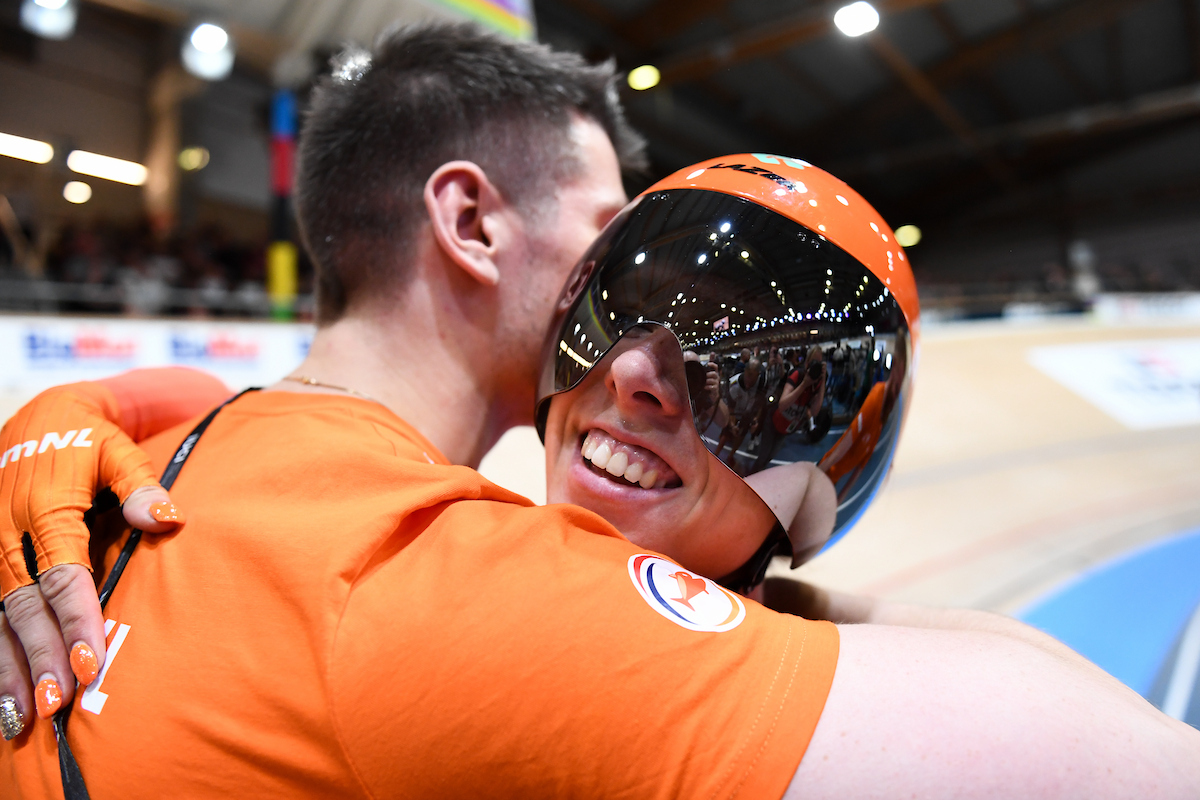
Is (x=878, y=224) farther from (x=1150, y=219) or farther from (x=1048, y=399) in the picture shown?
(x=1150, y=219)

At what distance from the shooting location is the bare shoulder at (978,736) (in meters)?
0.59

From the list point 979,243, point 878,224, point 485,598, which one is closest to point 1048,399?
point 878,224

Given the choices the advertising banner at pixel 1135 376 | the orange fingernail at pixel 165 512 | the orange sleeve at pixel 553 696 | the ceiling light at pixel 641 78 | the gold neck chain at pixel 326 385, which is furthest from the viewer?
the advertising banner at pixel 1135 376

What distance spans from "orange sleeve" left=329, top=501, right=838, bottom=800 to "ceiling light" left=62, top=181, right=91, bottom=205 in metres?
12.6

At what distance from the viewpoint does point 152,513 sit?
81 centimetres

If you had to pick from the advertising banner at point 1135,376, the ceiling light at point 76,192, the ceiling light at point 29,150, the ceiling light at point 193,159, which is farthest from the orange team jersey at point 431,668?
the ceiling light at point 193,159

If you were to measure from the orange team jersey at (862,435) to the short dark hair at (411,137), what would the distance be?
702mm

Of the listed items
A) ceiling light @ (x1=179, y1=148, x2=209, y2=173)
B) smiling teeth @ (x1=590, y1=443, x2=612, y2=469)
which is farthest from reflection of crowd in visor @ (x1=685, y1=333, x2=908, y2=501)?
ceiling light @ (x1=179, y1=148, x2=209, y2=173)

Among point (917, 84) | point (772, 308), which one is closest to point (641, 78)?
point (772, 308)

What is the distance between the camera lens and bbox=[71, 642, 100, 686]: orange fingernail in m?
0.69

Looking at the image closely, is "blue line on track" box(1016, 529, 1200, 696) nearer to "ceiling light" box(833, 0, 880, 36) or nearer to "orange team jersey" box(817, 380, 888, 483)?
"orange team jersey" box(817, 380, 888, 483)

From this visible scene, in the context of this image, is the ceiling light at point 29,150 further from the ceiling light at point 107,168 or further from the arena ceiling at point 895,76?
the arena ceiling at point 895,76

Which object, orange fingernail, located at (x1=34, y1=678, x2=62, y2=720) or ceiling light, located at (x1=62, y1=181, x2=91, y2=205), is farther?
ceiling light, located at (x1=62, y1=181, x2=91, y2=205)

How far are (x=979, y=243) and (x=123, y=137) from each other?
21.2 metres
